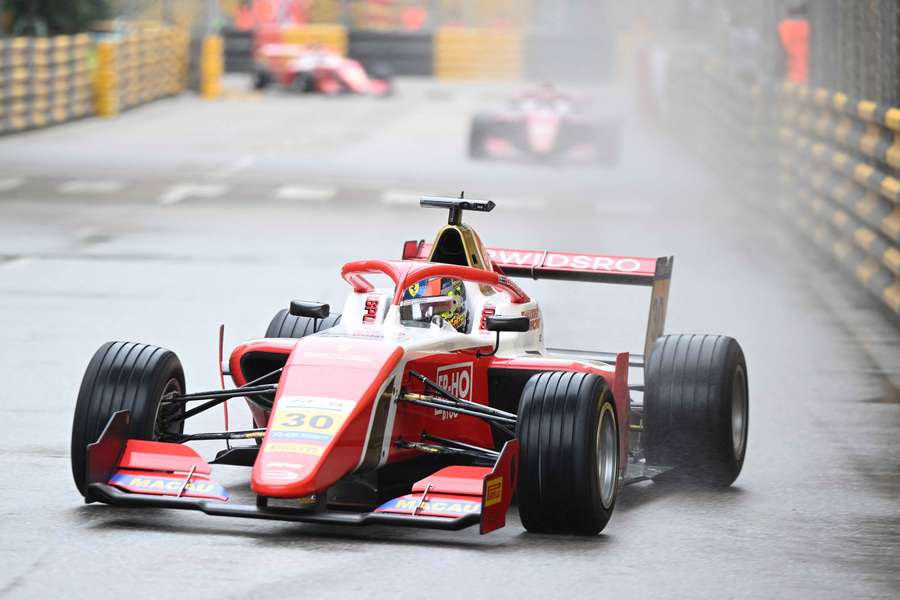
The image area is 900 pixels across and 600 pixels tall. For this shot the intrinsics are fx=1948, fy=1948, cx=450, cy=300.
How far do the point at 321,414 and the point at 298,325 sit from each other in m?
2.24

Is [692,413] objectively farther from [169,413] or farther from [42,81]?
[42,81]

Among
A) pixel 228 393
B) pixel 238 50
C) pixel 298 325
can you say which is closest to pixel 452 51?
pixel 238 50

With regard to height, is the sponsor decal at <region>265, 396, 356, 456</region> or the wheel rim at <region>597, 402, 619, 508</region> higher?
the sponsor decal at <region>265, 396, 356, 456</region>

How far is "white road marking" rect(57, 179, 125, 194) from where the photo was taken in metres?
26.4

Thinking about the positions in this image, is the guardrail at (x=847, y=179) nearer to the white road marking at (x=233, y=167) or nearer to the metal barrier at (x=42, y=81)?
the white road marking at (x=233, y=167)

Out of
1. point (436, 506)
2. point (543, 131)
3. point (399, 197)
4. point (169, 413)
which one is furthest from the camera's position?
point (543, 131)

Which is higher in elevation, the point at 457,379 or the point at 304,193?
the point at 457,379

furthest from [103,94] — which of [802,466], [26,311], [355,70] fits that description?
[802,466]

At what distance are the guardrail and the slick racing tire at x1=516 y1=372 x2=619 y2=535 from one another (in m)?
8.02

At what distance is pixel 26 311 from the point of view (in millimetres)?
15367

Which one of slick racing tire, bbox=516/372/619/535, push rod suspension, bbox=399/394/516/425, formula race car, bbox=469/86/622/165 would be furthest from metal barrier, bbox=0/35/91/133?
slick racing tire, bbox=516/372/619/535

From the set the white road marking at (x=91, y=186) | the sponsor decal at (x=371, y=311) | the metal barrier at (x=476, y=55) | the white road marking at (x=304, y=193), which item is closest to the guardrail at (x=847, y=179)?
the white road marking at (x=304, y=193)

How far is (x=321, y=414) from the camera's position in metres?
7.86

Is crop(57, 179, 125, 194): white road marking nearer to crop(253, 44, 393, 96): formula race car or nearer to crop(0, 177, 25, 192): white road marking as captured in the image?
crop(0, 177, 25, 192): white road marking
